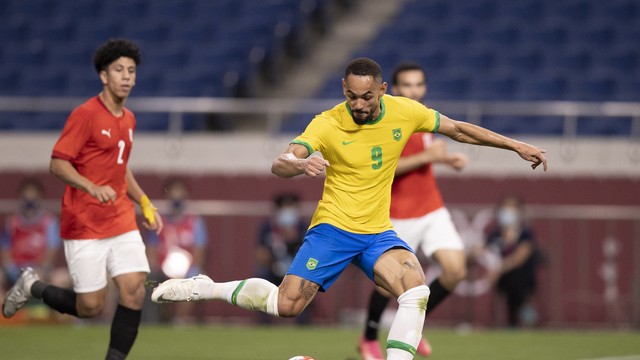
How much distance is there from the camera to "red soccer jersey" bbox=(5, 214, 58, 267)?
16.7 m

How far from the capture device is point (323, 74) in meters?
21.1

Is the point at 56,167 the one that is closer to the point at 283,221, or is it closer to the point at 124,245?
the point at 124,245

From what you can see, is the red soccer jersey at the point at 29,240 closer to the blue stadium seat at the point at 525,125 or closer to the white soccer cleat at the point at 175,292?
the blue stadium seat at the point at 525,125

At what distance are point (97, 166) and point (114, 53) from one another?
94 cm

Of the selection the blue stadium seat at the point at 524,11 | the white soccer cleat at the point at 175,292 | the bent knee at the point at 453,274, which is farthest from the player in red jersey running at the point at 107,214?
the blue stadium seat at the point at 524,11

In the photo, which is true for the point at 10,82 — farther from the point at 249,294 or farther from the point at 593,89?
the point at 249,294

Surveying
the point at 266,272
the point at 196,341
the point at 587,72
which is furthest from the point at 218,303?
the point at 587,72

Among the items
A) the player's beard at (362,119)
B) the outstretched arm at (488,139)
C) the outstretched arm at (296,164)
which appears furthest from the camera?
the outstretched arm at (488,139)

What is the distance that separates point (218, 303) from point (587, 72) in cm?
755

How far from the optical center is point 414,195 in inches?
436

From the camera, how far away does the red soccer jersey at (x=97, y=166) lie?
929 cm

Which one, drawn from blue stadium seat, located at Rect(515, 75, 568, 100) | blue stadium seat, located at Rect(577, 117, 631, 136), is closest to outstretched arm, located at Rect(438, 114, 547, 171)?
blue stadium seat, located at Rect(577, 117, 631, 136)

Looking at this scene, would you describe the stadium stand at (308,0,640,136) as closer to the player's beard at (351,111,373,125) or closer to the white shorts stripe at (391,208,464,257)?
the white shorts stripe at (391,208,464,257)

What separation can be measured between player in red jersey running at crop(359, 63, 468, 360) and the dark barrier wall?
5.99 meters
